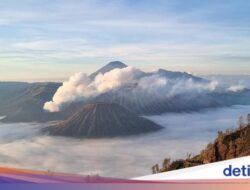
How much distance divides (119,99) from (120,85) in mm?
80

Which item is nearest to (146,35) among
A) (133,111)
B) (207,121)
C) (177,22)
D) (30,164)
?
(177,22)

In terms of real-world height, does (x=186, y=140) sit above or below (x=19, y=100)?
below

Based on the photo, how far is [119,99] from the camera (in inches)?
88.1

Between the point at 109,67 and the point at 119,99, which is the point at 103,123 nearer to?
the point at 119,99

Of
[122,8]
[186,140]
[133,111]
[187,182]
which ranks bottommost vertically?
[187,182]

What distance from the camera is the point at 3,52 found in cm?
224

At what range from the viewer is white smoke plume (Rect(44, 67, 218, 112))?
221cm

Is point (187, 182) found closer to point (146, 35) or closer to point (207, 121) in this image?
point (207, 121)

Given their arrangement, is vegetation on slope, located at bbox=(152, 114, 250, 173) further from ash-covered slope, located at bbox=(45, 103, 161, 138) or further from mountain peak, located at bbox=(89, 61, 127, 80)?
mountain peak, located at bbox=(89, 61, 127, 80)

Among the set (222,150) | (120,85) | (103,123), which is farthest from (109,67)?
(222,150)

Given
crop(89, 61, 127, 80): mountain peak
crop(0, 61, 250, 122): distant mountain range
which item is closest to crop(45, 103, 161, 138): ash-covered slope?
crop(0, 61, 250, 122): distant mountain range

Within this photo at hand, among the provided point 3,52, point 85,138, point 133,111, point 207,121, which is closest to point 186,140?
point 207,121

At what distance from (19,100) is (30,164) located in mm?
339

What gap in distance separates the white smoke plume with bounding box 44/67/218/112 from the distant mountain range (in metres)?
0.02
